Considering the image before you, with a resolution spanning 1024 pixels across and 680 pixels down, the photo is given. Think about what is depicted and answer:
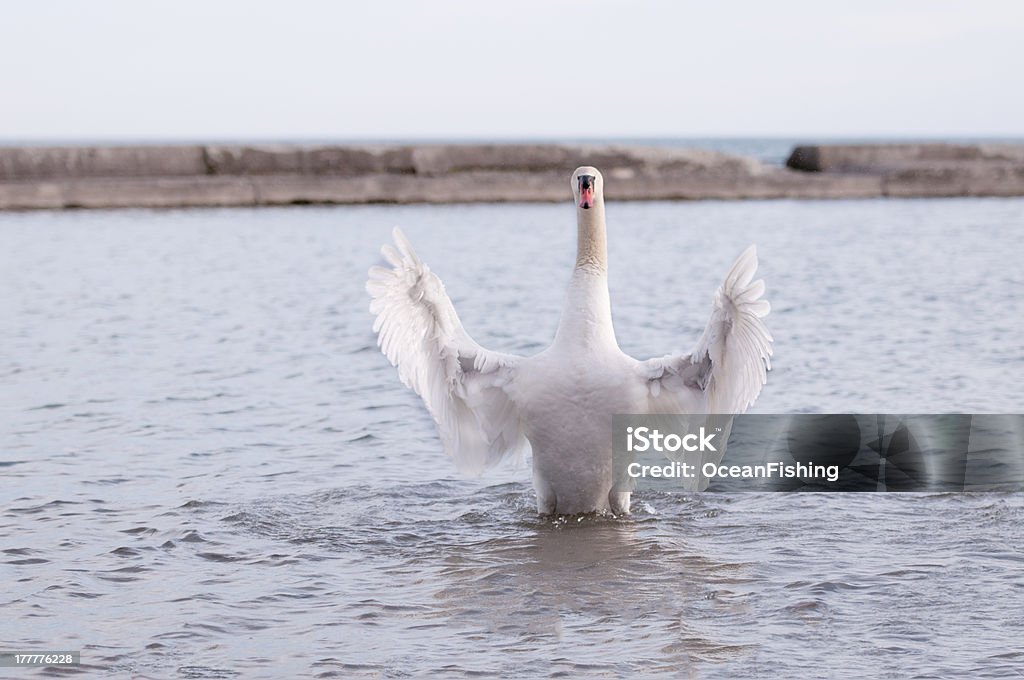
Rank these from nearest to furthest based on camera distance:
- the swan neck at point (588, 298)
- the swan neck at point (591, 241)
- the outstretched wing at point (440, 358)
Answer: the swan neck at point (588, 298) → the outstretched wing at point (440, 358) → the swan neck at point (591, 241)

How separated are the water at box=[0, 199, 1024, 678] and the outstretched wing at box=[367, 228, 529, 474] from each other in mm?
522

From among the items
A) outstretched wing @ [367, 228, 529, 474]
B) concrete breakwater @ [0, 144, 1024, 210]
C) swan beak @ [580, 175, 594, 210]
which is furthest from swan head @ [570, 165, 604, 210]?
concrete breakwater @ [0, 144, 1024, 210]

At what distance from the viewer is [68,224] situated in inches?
994

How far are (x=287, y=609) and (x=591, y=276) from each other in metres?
2.20

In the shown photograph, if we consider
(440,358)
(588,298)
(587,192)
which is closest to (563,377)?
(588,298)

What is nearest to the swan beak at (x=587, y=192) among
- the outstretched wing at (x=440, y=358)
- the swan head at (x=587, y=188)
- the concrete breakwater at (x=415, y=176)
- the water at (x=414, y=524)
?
the swan head at (x=587, y=188)

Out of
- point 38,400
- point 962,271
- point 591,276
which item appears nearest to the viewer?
point 591,276

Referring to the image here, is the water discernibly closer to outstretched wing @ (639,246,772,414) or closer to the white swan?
the white swan

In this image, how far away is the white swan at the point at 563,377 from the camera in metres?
6.55

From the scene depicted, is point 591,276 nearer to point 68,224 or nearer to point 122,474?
point 122,474

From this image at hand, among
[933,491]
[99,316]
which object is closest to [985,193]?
[99,316]

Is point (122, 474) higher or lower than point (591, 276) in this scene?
lower

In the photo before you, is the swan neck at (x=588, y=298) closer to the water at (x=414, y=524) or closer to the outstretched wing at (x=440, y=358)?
the outstretched wing at (x=440, y=358)

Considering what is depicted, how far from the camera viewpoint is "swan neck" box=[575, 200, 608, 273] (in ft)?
22.7
